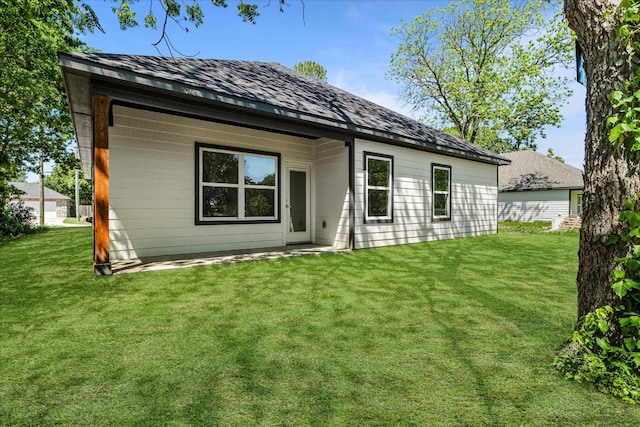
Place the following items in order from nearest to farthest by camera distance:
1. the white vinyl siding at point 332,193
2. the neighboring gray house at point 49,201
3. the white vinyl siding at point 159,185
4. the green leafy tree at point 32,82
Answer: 1. the white vinyl siding at point 159,185
2. the white vinyl siding at point 332,193
3. the green leafy tree at point 32,82
4. the neighboring gray house at point 49,201

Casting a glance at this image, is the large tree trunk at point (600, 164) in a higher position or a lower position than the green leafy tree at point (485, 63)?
lower

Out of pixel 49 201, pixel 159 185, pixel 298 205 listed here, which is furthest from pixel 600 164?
pixel 49 201

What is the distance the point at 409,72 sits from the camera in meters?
21.8

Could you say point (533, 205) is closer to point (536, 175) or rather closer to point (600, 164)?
point (536, 175)

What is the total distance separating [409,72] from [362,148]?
17.6 meters

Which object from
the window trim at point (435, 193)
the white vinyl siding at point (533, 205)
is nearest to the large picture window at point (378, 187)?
the window trim at point (435, 193)

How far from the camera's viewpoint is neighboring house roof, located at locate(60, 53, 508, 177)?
4.09 m

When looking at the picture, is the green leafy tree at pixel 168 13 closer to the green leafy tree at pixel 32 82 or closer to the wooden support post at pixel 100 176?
the wooden support post at pixel 100 176

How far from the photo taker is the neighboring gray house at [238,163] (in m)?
4.45

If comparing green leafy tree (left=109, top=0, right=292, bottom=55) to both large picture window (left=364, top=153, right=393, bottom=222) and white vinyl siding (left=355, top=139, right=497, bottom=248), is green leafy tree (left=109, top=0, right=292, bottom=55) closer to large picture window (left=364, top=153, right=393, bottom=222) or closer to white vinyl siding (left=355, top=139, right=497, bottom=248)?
white vinyl siding (left=355, top=139, right=497, bottom=248)

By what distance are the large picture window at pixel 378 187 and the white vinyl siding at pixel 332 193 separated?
0.52m

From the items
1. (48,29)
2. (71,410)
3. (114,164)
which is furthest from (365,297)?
(48,29)

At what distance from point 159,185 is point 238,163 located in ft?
5.31

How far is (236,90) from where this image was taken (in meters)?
5.14
